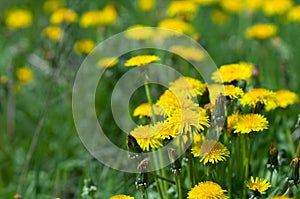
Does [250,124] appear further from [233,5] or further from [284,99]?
[233,5]

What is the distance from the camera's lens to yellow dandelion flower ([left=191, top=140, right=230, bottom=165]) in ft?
4.49

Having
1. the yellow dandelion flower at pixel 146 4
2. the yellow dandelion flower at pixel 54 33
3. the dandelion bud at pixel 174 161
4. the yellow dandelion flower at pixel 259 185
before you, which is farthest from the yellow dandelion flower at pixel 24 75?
the yellow dandelion flower at pixel 259 185

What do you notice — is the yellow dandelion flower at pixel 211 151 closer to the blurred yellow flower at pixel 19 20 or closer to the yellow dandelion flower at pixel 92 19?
the yellow dandelion flower at pixel 92 19

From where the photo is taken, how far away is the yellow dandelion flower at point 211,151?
4.49 feet

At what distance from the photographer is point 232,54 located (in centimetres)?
281

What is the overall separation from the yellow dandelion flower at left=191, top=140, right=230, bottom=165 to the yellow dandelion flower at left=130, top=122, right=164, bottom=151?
10 centimetres

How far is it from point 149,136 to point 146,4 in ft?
5.93

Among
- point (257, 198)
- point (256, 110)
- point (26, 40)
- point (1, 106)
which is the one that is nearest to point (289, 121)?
point (256, 110)

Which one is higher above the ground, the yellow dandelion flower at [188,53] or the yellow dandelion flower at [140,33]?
the yellow dandelion flower at [140,33]

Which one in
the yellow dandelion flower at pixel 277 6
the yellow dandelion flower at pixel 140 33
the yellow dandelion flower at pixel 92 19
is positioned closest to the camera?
the yellow dandelion flower at pixel 140 33

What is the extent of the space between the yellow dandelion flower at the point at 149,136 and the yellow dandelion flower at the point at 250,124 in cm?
21

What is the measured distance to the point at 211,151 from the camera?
4.55 feet

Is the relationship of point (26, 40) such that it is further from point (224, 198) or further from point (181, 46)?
point (224, 198)

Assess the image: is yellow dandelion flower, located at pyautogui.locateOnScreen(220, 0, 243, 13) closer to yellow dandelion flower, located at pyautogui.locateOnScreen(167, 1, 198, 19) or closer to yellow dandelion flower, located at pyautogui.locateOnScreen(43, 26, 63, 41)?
yellow dandelion flower, located at pyautogui.locateOnScreen(167, 1, 198, 19)
